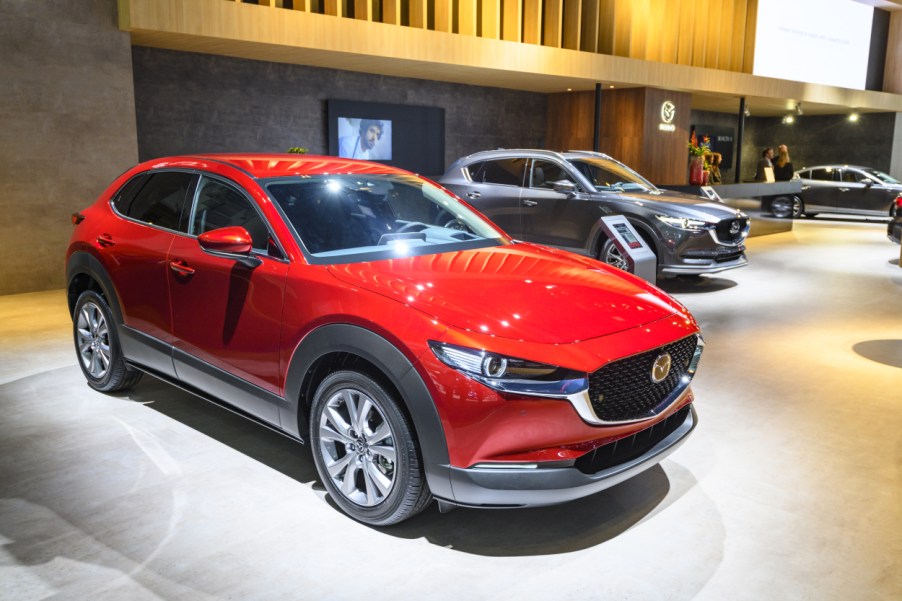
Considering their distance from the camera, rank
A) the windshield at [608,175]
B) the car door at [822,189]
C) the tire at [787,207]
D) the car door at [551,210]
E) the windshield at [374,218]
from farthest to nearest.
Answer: the car door at [822,189], the tire at [787,207], the windshield at [608,175], the car door at [551,210], the windshield at [374,218]

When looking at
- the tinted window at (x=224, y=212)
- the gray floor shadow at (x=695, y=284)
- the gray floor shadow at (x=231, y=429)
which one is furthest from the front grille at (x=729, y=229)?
the tinted window at (x=224, y=212)

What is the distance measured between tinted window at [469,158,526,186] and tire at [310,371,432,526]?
21.1 ft

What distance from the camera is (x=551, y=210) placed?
9.04 m

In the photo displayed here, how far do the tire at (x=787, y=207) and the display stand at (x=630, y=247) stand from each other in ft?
36.9

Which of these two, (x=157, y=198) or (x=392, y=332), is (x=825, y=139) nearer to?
(x=157, y=198)

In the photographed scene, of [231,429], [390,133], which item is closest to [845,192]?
[390,133]

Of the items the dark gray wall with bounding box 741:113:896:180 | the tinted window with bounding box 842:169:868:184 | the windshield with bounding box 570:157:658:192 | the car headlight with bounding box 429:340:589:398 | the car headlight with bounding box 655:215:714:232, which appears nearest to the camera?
the car headlight with bounding box 429:340:589:398

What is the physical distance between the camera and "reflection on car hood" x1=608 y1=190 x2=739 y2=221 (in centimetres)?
860

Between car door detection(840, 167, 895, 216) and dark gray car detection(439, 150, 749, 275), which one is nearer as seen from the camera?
dark gray car detection(439, 150, 749, 275)

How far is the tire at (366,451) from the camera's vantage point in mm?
2982

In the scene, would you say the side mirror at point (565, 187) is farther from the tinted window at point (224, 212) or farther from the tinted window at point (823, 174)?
the tinted window at point (823, 174)

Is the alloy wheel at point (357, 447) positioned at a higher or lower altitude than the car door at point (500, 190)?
lower

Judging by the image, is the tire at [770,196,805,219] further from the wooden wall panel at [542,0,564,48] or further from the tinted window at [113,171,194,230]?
the tinted window at [113,171,194,230]

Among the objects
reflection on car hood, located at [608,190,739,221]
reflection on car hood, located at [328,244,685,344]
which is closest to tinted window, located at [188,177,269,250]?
reflection on car hood, located at [328,244,685,344]
